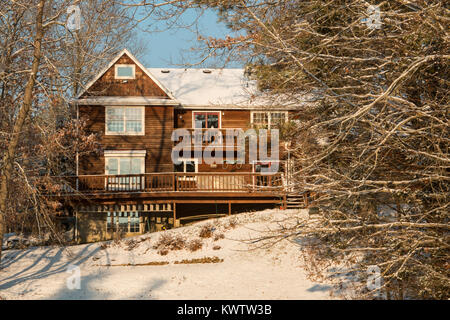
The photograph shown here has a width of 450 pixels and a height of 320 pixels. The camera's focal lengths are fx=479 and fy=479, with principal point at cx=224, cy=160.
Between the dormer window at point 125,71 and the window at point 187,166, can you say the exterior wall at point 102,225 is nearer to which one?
the window at point 187,166

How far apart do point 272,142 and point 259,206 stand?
3.88m

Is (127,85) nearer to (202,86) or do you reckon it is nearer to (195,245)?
(202,86)

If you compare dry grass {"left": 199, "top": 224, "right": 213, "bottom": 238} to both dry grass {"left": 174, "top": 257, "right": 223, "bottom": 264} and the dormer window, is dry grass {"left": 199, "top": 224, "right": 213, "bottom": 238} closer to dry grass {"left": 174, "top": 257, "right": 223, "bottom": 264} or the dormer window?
dry grass {"left": 174, "top": 257, "right": 223, "bottom": 264}

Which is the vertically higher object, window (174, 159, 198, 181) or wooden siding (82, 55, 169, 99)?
wooden siding (82, 55, 169, 99)

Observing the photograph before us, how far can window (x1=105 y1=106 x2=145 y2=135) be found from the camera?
27859mm

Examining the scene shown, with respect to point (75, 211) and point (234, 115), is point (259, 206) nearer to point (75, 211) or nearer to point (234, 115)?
point (234, 115)

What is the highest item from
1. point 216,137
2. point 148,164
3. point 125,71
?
point 125,71

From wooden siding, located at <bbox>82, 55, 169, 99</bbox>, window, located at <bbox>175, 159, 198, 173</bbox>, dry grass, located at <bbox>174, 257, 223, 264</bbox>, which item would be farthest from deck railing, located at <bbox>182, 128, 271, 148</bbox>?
dry grass, located at <bbox>174, 257, 223, 264</bbox>

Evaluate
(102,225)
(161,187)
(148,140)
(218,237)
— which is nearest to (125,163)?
(148,140)

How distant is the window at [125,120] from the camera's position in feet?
91.4

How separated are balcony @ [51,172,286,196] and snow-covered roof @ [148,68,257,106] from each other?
4.84 metres

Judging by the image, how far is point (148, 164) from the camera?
28.0 metres

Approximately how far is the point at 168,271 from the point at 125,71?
13877mm
